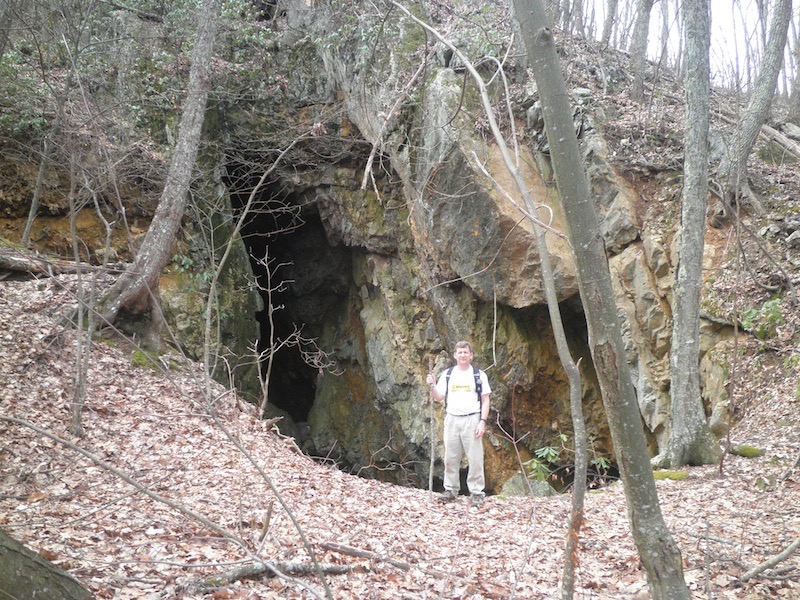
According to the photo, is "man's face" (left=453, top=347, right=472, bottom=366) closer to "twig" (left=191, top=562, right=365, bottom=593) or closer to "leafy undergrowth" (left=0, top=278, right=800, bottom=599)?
"leafy undergrowth" (left=0, top=278, right=800, bottom=599)

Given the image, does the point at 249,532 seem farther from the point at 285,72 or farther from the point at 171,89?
the point at 285,72

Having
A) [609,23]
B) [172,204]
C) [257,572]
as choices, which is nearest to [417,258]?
[172,204]

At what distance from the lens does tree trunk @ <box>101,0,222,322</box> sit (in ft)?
25.5

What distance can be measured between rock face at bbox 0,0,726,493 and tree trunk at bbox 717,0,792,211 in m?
1.17

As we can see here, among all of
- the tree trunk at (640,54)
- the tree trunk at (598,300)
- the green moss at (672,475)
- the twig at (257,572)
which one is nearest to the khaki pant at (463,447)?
the green moss at (672,475)

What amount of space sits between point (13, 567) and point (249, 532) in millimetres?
1910

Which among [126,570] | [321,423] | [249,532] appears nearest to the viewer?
[126,570]

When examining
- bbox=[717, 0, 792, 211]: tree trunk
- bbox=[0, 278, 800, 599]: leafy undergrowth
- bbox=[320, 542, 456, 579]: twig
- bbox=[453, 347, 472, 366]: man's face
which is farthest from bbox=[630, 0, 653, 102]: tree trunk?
bbox=[320, 542, 456, 579]: twig

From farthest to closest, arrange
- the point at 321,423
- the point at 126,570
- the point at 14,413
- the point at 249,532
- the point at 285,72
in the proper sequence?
the point at 321,423 < the point at 285,72 < the point at 14,413 < the point at 249,532 < the point at 126,570

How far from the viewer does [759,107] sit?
812 cm

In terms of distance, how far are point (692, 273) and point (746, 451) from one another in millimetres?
2171

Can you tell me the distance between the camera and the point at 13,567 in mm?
2234

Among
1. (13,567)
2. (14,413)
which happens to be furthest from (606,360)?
(14,413)

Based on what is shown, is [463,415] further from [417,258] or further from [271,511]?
[417,258]
